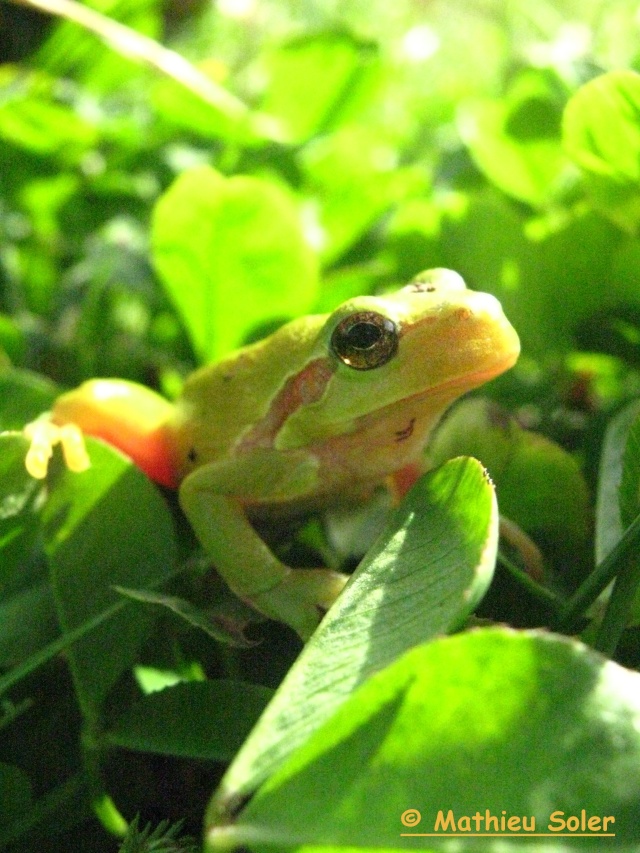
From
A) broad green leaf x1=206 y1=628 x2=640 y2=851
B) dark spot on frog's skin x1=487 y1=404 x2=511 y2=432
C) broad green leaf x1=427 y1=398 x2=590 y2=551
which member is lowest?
broad green leaf x1=427 y1=398 x2=590 y2=551

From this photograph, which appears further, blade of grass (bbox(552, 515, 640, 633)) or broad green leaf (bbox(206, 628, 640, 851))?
blade of grass (bbox(552, 515, 640, 633))

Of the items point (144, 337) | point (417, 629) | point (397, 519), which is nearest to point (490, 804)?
point (417, 629)

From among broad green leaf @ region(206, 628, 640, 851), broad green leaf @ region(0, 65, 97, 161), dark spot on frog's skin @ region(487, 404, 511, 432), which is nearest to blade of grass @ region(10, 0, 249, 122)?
broad green leaf @ region(0, 65, 97, 161)

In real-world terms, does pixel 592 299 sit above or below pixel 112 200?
below

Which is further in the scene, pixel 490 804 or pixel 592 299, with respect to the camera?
pixel 592 299

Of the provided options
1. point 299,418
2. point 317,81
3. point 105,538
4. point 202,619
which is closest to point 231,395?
point 299,418

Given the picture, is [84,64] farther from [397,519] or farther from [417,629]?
[417,629]

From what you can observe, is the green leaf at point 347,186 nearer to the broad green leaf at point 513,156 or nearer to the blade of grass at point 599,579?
the broad green leaf at point 513,156

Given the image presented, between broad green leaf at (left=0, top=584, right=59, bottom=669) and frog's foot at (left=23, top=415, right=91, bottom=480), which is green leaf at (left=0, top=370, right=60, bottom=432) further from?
broad green leaf at (left=0, top=584, right=59, bottom=669)
